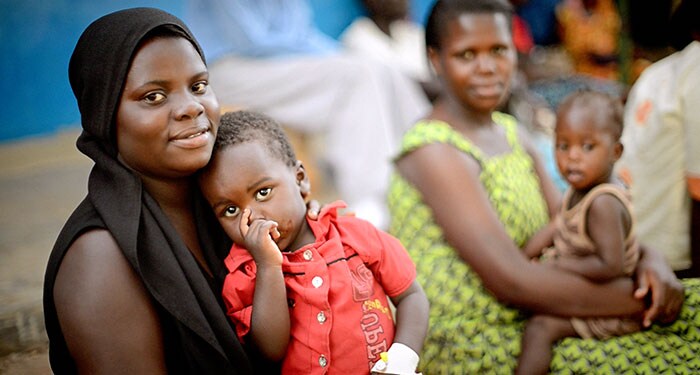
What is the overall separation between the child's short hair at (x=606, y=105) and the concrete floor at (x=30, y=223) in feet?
6.68

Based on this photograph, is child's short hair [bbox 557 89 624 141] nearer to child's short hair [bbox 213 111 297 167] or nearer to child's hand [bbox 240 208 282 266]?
child's short hair [bbox 213 111 297 167]

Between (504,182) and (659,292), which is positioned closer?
(659,292)

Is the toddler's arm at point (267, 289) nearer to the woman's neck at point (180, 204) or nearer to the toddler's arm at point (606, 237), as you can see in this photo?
the woman's neck at point (180, 204)

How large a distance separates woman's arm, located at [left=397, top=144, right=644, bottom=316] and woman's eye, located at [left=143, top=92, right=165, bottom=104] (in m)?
1.02

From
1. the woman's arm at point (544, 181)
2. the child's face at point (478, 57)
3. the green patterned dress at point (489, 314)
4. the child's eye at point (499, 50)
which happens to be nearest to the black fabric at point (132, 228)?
the green patterned dress at point (489, 314)

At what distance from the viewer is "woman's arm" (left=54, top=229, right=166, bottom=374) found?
4.83 ft

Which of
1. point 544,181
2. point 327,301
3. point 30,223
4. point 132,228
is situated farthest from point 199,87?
point 30,223

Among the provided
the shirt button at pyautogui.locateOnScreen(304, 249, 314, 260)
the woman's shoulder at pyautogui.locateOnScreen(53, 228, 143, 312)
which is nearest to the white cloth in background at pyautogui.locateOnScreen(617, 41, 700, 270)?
the shirt button at pyautogui.locateOnScreen(304, 249, 314, 260)

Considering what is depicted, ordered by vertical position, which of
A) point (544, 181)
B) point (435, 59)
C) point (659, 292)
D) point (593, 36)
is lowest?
point (593, 36)

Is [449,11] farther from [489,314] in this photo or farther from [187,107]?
[187,107]

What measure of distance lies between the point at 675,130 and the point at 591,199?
0.78 meters

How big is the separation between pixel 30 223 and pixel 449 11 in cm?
248

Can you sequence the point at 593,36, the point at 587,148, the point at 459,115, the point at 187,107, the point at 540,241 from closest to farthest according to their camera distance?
the point at 187,107, the point at 587,148, the point at 540,241, the point at 459,115, the point at 593,36

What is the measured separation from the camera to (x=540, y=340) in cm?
215
